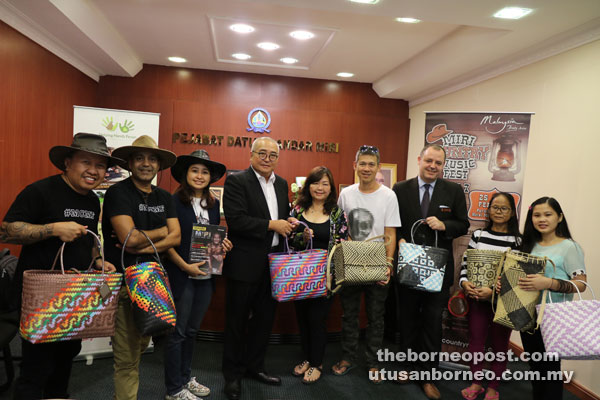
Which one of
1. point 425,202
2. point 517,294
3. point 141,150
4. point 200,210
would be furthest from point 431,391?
point 141,150

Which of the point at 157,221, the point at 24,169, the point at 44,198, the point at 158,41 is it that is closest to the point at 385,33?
the point at 158,41

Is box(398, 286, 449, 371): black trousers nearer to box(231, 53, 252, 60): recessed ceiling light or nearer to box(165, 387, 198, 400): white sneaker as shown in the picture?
box(165, 387, 198, 400): white sneaker

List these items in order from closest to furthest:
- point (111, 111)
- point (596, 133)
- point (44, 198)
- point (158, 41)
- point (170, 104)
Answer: point (44, 198) → point (596, 133) → point (111, 111) → point (158, 41) → point (170, 104)

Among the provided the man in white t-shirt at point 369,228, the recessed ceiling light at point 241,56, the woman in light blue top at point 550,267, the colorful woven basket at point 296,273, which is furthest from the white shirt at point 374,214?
the recessed ceiling light at point 241,56

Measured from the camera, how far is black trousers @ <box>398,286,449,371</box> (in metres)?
3.01

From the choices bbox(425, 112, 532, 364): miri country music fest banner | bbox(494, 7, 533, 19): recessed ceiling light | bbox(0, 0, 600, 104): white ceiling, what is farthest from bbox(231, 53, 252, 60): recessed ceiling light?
bbox(494, 7, 533, 19): recessed ceiling light

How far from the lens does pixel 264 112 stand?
6.53 meters

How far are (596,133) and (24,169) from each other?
5554mm

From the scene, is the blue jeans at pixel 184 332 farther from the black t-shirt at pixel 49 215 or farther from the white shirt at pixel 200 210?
the black t-shirt at pixel 49 215

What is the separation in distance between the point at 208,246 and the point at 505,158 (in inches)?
105

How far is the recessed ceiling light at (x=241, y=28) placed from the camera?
14.4ft

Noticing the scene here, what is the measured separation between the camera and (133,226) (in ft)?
6.72

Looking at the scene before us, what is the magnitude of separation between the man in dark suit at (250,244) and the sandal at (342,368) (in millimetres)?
814

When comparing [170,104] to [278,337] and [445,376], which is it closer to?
[278,337]
